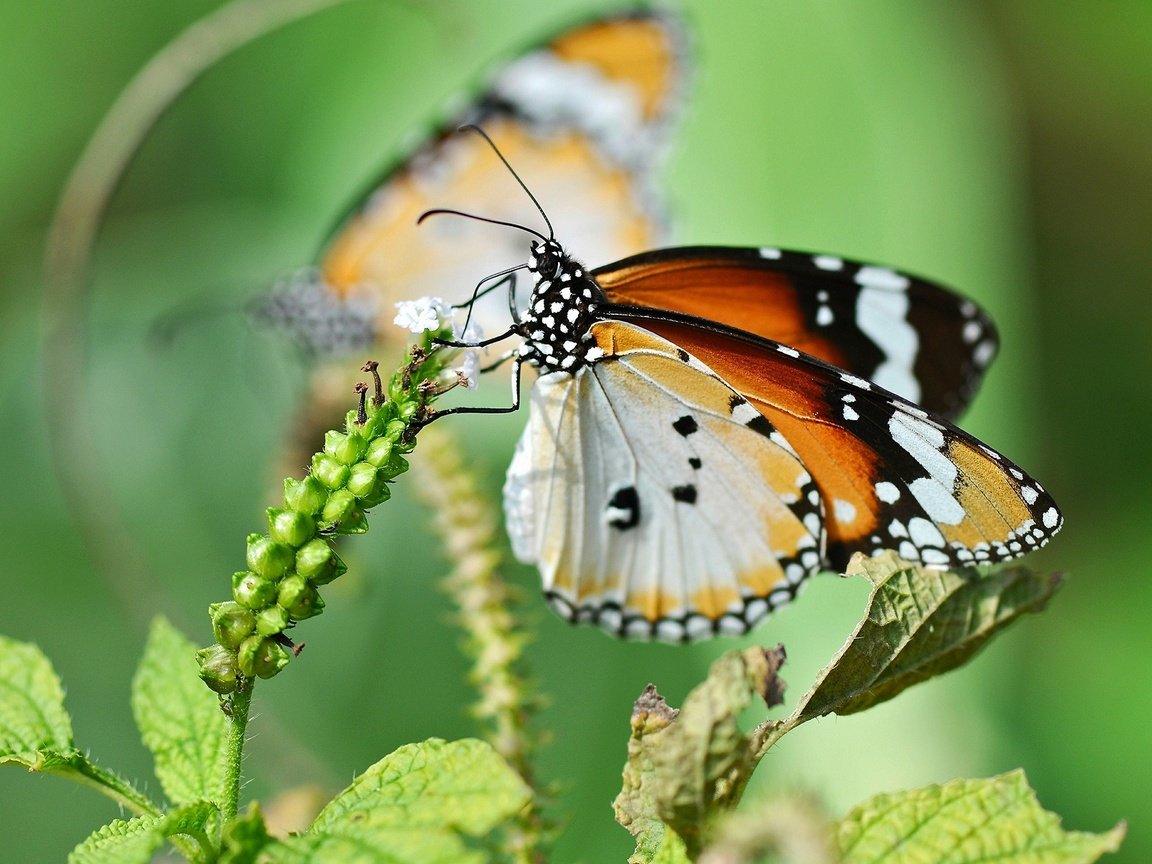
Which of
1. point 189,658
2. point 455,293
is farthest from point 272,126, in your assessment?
point 189,658

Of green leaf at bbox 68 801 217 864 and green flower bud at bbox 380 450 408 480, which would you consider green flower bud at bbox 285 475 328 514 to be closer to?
green flower bud at bbox 380 450 408 480

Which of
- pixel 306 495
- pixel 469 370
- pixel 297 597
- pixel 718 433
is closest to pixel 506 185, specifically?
pixel 718 433

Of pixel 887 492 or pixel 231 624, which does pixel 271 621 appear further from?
pixel 887 492

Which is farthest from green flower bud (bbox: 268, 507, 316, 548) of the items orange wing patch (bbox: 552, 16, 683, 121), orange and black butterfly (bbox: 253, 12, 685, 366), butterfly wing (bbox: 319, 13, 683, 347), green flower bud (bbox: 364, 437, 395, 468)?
orange wing patch (bbox: 552, 16, 683, 121)

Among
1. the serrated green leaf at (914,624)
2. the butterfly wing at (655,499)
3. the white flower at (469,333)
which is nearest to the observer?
the serrated green leaf at (914,624)

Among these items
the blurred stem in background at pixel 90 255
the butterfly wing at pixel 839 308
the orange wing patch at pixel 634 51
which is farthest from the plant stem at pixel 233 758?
the orange wing patch at pixel 634 51

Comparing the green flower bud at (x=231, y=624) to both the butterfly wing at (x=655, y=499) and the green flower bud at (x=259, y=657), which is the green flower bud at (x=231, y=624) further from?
the butterfly wing at (x=655, y=499)

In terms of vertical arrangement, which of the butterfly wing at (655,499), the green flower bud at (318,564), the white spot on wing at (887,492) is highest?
the butterfly wing at (655,499)
